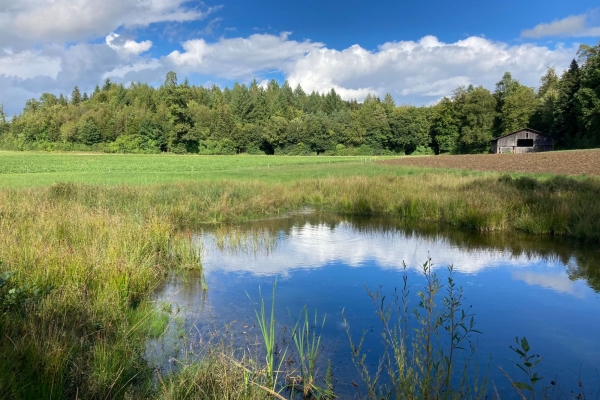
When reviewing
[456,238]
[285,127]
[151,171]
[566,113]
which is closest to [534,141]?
[566,113]

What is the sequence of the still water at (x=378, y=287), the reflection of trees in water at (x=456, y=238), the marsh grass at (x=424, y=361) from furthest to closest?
the reflection of trees in water at (x=456, y=238)
the still water at (x=378, y=287)
the marsh grass at (x=424, y=361)

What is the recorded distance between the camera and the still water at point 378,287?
19.1 feet

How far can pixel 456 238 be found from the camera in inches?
520

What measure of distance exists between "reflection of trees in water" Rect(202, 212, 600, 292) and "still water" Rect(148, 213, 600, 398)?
3 cm

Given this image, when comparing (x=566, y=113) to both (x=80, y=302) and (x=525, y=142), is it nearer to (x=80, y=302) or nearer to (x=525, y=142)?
(x=525, y=142)

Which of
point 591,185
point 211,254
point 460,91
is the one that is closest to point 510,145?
point 460,91

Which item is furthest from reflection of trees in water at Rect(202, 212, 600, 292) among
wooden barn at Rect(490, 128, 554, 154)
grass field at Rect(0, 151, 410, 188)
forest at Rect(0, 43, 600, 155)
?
forest at Rect(0, 43, 600, 155)

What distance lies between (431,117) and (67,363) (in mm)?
95028

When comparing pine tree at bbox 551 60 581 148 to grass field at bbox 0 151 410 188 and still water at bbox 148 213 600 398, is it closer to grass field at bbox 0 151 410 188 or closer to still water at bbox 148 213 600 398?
grass field at bbox 0 151 410 188

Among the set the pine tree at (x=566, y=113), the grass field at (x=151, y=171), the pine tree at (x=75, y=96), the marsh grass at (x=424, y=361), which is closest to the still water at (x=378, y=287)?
the marsh grass at (x=424, y=361)

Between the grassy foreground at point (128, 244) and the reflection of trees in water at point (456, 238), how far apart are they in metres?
0.69

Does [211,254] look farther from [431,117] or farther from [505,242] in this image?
[431,117]

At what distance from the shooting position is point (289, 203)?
19.4 meters

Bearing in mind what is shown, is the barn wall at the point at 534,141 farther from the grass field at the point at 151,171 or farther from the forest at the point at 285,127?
the grass field at the point at 151,171
